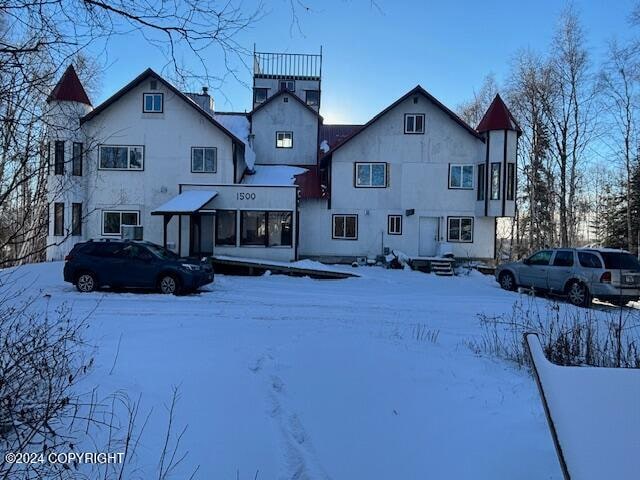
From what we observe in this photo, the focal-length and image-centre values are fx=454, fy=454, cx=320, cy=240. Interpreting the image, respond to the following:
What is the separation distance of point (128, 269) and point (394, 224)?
1493cm

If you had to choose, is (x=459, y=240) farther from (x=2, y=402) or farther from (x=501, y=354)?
(x=2, y=402)

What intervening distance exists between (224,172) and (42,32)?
22130mm

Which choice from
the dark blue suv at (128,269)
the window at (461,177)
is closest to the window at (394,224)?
the window at (461,177)

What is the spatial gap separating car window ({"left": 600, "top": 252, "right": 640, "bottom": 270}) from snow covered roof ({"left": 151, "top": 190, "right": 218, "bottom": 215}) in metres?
15.7

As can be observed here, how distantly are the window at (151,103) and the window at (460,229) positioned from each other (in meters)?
17.2

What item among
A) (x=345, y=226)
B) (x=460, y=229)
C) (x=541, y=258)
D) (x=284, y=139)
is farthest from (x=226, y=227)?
(x=541, y=258)

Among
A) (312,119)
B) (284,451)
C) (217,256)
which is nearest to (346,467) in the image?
(284,451)

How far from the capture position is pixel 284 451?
3.77m

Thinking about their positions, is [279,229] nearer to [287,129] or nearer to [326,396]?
[287,129]

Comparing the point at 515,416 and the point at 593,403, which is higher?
the point at 593,403

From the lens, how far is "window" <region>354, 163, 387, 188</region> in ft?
82.9

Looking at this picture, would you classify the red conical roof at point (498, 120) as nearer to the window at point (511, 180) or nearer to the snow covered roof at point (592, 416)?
the window at point (511, 180)

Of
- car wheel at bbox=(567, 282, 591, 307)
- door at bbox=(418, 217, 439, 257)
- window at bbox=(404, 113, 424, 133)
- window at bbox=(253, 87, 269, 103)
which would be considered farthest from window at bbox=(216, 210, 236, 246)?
window at bbox=(253, 87, 269, 103)

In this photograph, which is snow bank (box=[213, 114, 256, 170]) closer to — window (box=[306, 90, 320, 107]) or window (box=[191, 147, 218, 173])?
window (box=[191, 147, 218, 173])
